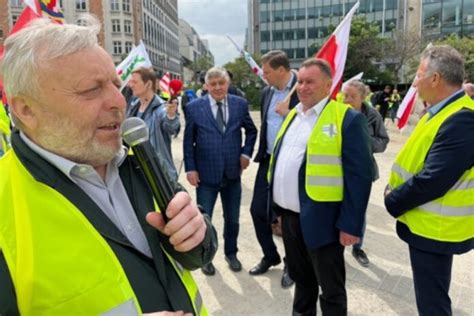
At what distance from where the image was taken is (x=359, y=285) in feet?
12.0

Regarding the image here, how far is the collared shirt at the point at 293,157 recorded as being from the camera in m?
2.71

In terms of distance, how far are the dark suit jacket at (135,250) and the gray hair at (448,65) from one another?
1.86m

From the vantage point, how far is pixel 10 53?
46.3 inches

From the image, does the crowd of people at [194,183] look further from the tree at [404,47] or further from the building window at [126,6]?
the building window at [126,6]

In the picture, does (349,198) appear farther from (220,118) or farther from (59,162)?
(59,162)

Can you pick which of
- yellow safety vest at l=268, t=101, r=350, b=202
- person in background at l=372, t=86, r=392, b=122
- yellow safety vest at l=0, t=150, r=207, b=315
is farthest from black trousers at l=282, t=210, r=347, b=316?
person in background at l=372, t=86, r=392, b=122

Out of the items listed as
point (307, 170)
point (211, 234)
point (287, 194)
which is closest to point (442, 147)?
point (307, 170)

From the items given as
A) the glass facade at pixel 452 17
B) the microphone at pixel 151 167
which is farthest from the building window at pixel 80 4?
the microphone at pixel 151 167

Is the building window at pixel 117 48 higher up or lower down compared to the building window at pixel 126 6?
lower down

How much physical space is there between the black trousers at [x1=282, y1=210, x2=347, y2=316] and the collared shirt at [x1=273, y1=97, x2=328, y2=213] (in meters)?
0.13

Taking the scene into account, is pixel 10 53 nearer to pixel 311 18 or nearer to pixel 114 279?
pixel 114 279

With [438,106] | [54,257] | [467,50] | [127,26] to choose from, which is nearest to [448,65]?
[438,106]

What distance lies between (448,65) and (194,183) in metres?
2.55

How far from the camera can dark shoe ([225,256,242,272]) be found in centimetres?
398
